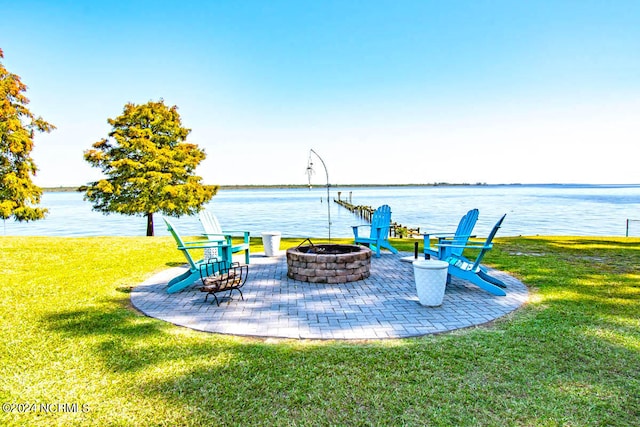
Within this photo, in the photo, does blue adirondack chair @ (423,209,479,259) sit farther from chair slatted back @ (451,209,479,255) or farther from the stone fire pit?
the stone fire pit

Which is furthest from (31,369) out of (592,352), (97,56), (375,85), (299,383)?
(375,85)

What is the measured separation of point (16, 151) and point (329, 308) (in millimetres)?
16498

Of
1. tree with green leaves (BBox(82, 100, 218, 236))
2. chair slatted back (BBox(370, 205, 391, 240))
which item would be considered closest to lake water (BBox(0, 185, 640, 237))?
tree with green leaves (BBox(82, 100, 218, 236))

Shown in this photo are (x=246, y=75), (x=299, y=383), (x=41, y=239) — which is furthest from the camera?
(x=246, y=75)

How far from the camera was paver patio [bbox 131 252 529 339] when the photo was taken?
13.1 feet

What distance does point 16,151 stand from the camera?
14.7 m

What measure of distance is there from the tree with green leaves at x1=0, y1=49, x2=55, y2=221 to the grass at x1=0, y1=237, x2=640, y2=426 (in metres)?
13.0

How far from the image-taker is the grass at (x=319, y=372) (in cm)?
243

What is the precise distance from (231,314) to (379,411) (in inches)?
102

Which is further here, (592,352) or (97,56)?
(97,56)

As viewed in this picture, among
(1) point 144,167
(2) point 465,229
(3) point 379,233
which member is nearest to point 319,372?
(2) point 465,229

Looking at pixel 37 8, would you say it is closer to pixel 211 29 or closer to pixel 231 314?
pixel 211 29

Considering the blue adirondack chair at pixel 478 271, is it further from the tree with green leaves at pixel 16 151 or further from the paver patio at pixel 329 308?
the tree with green leaves at pixel 16 151

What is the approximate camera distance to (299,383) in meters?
2.82
